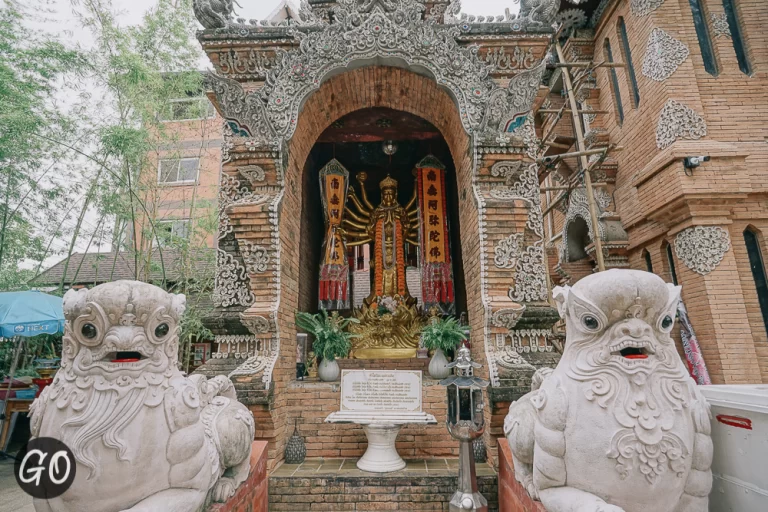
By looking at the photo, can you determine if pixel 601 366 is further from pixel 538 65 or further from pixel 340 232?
pixel 340 232

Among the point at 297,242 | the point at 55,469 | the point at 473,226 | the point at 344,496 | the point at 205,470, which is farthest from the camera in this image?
the point at 297,242

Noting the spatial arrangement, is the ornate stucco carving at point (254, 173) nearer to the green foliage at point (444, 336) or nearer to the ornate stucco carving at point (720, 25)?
the green foliage at point (444, 336)

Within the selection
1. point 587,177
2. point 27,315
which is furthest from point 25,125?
point 587,177

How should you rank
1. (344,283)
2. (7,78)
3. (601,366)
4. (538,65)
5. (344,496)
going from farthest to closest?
1. (344,283)
2. (7,78)
3. (538,65)
4. (344,496)
5. (601,366)

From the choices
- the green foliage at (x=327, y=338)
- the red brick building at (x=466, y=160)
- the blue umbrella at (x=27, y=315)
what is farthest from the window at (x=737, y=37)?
→ the blue umbrella at (x=27, y=315)

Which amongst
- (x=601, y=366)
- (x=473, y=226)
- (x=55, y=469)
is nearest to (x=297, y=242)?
(x=473, y=226)

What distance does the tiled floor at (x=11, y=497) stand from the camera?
14.8 ft

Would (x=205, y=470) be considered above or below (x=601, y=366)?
below

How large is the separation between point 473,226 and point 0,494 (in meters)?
6.64

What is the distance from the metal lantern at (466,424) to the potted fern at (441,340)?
1.40m

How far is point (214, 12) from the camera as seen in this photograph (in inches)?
203

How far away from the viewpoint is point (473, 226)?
505 cm

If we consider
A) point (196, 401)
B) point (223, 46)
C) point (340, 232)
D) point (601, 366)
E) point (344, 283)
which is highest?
point (223, 46)

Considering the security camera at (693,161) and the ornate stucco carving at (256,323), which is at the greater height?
the security camera at (693,161)
